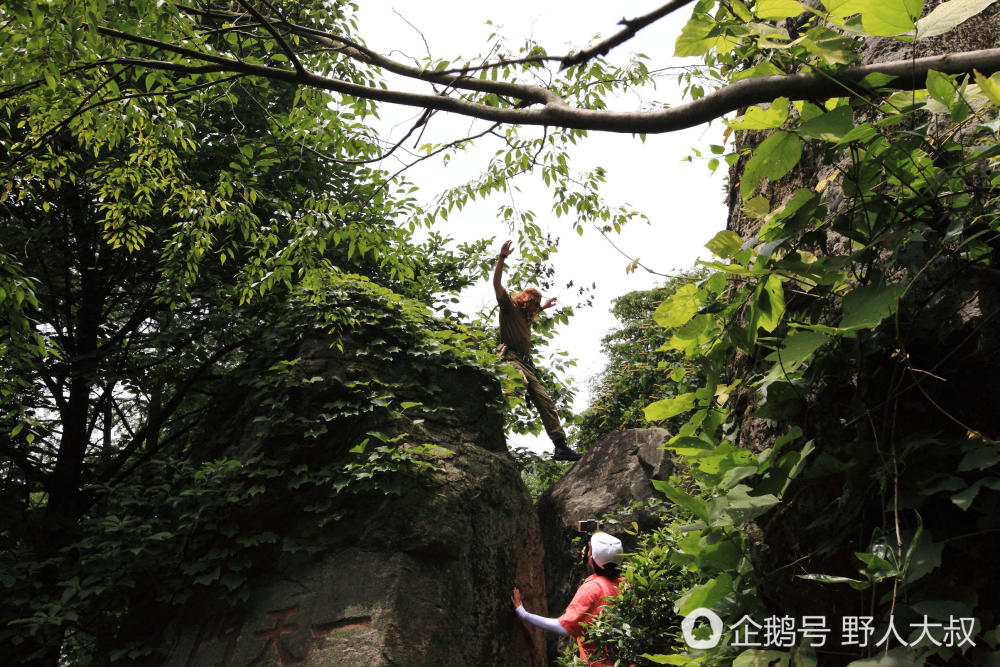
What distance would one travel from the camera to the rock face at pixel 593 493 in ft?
23.4

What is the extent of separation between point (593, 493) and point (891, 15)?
6492 millimetres

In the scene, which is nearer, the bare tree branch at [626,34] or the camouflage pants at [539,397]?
the bare tree branch at [626,34]

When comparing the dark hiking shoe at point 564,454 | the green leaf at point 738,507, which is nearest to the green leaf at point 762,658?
the green leaf at point 738,507

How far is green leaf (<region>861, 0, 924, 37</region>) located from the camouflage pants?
6.47 m

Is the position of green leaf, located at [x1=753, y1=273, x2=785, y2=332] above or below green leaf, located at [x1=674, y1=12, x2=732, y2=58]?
below

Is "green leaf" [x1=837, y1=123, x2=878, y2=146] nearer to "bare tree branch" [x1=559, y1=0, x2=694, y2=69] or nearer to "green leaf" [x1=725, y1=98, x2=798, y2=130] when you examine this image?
Result: "green leaf" [x1=725, y1=98, x2=798, y2=130]

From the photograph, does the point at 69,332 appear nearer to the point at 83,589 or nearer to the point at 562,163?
the point at 83,589

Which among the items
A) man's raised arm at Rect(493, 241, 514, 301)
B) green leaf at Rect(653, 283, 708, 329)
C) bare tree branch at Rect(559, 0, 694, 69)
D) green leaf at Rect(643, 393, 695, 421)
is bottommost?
green leaf at Rect(643, 393, 695, 421)

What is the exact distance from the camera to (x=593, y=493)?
24.6 ft

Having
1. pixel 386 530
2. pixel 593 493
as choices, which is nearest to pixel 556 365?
pixel 593 493

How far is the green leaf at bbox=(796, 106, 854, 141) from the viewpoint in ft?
5.20

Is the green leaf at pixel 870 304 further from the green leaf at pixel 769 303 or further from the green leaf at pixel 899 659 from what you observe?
the green leaf at pixel 899 659

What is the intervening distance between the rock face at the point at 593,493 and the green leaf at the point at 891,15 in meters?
5.78

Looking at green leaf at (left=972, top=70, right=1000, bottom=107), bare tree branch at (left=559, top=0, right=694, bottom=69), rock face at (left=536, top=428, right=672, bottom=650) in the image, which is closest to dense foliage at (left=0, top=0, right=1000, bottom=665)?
green leaf at (left=972, top=70, right=1000, bottom=107)
